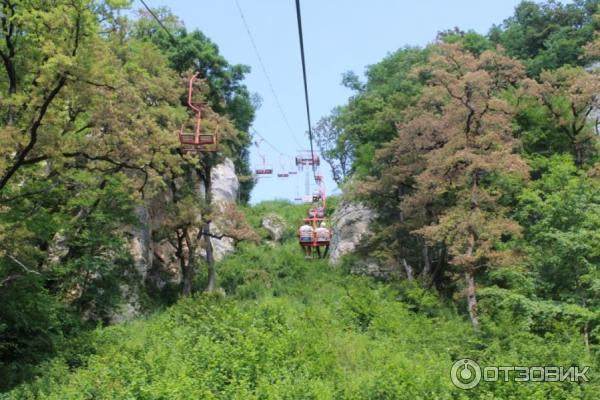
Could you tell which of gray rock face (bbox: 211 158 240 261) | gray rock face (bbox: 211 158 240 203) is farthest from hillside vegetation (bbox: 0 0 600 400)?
gray rock face (bbox: 211 158 240 203)

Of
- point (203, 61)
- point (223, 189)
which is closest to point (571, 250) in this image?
point (203, 61)

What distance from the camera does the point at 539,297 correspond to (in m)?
15.7

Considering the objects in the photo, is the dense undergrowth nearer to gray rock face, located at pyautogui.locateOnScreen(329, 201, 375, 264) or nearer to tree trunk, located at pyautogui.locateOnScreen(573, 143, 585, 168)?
tree trunk, located at pyautogui.locateOnScreen(573, 143, 585, 168)

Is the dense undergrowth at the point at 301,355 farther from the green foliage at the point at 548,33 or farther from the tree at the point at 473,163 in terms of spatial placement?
the green foliage at the point at 548,33

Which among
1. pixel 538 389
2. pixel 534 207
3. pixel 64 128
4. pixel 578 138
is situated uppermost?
pixel 578 138

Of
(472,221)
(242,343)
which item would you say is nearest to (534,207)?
(472,221)

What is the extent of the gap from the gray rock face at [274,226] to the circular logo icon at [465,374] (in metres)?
30.0

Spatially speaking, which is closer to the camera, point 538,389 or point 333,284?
point 538,389

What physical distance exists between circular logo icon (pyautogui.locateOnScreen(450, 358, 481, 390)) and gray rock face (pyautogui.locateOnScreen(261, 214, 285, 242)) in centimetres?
3002

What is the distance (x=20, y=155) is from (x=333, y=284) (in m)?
16.4

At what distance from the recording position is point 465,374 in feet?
38.9

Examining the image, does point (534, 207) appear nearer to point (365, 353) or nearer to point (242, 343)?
point (365, 353)

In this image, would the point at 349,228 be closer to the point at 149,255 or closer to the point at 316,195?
the point at 316,195

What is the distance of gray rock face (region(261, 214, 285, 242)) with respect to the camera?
4238 centimetres
